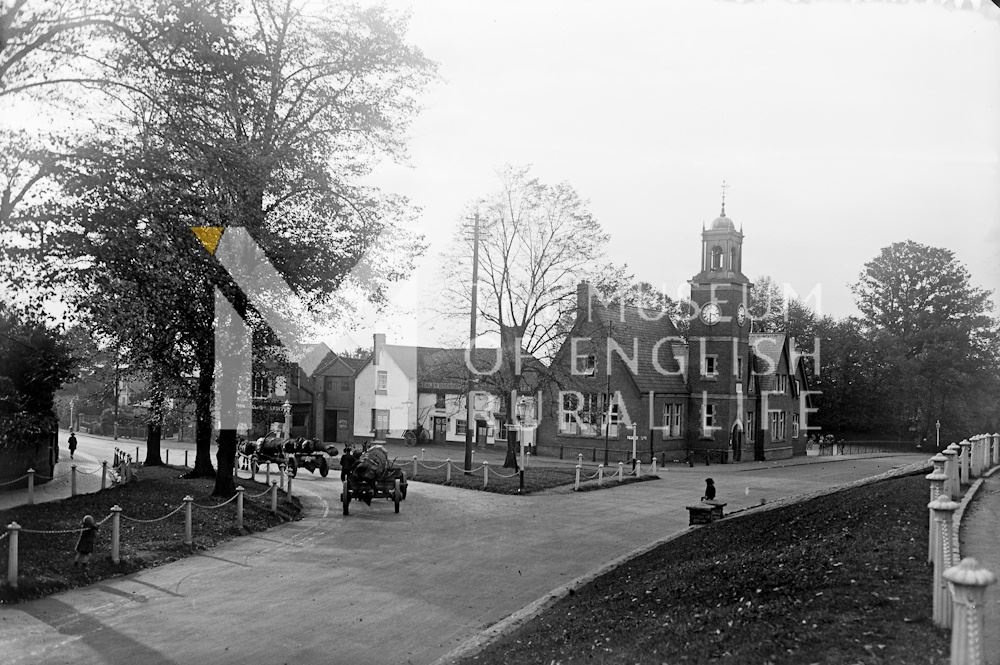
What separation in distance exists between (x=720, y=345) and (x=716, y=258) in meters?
5.43

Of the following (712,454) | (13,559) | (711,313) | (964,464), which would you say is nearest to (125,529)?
(13,559)

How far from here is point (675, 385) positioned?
1845 inches

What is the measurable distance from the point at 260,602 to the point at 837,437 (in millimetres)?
62202

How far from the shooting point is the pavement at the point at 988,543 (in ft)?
21.0

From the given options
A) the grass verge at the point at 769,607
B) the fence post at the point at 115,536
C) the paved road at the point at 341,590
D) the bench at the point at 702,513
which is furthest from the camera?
the bench at the point at 702,513

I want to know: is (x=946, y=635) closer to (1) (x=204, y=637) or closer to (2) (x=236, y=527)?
(1) (x=204, y=637)

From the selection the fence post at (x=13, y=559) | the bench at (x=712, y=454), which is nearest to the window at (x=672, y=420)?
the bench at (x=712, y=454)

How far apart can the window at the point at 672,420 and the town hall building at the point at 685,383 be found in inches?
2.3

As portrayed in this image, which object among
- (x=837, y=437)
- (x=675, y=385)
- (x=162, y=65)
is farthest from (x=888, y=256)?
(x=162, y=65)

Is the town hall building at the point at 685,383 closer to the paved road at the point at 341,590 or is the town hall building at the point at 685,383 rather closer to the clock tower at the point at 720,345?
the clock tower at the point at 720,345

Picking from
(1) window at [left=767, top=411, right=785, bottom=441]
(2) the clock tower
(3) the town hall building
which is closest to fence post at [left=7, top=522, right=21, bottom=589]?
(3) the town hall building

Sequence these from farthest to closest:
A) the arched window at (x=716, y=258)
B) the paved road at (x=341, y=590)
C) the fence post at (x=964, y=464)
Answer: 1. the arched window at (x=716, y=258)
2. the fence post at (x=964, y=464)
3. the paved road at (x=341, y=590)

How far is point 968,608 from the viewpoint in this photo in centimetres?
479

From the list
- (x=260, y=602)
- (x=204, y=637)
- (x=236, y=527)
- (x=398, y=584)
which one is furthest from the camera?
(x=236, y=527)
